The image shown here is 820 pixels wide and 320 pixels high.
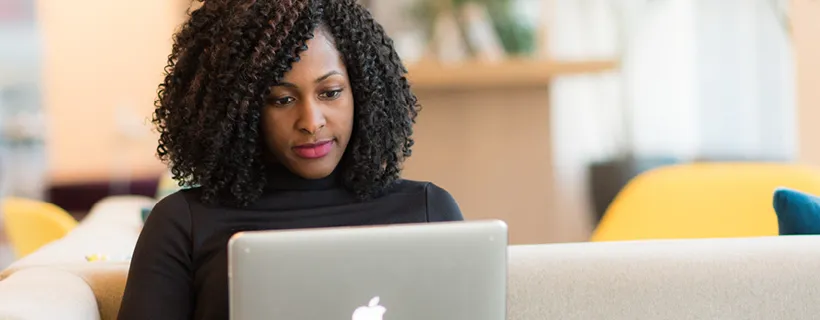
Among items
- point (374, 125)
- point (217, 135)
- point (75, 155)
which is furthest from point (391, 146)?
point (75, 155)

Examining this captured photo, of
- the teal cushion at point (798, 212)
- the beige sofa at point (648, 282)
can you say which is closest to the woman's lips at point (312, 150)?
the beige sofa at point (648, 282)

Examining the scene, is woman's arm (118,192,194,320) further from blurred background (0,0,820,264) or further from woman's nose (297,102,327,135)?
blurred background (0,0,820,264)

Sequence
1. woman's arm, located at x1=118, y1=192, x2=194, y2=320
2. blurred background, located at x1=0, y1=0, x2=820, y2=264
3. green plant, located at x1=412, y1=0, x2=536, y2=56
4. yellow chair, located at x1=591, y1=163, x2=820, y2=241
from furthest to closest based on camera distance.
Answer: green plant, located at x1=412, y1=0, x2=536, y2=56 < blurred background, located at x1=0, y1=0, x2=820, y2=264 < yellow chair, located at x1=591, y1=163, x2=820, y2=241 < woman's arm, located at x1=118, y1=192, x2=194, y2=320

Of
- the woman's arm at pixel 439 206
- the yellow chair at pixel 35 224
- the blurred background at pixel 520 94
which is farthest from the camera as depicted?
the blurred background at pixel 520 94

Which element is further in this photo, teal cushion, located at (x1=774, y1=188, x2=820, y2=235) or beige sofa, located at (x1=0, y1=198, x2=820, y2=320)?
teal cushion, located at (x1=774, y1=188, x2=820, y2=235)

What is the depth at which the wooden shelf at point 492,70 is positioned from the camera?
497cm

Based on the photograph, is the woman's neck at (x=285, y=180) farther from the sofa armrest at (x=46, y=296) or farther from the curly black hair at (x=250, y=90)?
the sofa armrest at (x=46, y=296)

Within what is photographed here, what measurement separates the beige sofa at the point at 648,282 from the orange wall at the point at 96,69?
19.8ft

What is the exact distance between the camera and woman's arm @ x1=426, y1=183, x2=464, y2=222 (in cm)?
163

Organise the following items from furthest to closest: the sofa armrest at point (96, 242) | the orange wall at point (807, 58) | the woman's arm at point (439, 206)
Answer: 1. the orange wall at point (807, 58)
2. the sofa armrest at point (96, 242)
3. the woman's arm at point (439, 206)

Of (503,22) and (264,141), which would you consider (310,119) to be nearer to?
(264,141)

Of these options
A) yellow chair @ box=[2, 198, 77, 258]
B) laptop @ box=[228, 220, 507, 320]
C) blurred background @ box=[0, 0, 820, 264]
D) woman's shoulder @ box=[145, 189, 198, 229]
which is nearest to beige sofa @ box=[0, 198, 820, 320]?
woman's shoulder @ box=[145, 189, 198, 229]

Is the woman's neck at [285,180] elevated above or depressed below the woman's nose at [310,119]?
below

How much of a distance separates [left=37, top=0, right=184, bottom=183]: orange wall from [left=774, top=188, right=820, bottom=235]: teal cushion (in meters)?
6.08
